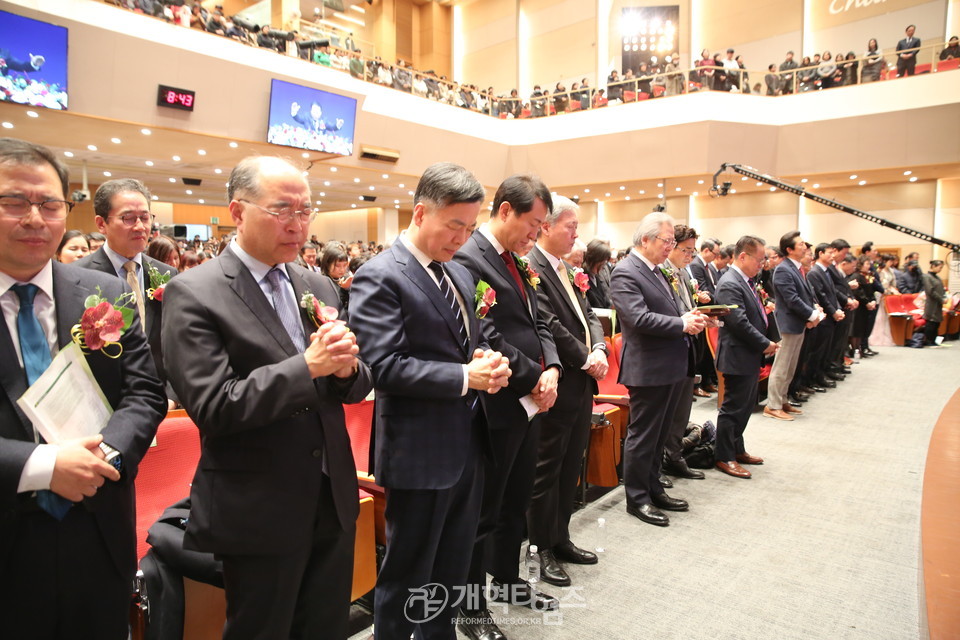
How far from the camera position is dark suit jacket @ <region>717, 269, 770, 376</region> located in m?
4.14

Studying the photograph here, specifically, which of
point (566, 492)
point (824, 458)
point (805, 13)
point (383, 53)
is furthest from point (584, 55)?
point (566, 492)

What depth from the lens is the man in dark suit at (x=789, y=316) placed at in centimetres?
550

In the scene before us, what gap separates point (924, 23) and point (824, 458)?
1682cm

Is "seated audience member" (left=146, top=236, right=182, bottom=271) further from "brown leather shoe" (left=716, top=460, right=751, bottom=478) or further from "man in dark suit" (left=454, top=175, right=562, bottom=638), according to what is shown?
"brown leather shoe" (left=716, top=460, right=751, bottom=478)

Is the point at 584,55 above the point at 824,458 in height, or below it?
above

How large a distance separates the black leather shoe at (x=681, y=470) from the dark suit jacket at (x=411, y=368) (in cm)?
284

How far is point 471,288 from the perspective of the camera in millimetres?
2008

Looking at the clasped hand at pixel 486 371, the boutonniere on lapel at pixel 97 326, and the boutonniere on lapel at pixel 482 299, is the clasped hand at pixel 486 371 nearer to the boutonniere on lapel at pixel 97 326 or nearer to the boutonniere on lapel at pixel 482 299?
the boutonniere on lapel at pixel 482 299

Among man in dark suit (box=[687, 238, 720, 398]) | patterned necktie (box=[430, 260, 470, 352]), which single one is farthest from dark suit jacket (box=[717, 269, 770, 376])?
patterned necktie (box=[430, 260, 470, 352])

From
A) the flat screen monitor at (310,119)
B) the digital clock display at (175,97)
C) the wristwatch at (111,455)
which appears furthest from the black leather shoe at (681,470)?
the flat screen monitor at (310,119)

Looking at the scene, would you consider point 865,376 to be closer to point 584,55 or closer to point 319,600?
point 319,600

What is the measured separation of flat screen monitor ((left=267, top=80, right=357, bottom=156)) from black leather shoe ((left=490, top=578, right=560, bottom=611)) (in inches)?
456

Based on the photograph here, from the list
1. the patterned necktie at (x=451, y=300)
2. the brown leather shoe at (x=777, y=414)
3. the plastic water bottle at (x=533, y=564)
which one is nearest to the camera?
the patterned necktie at (x=451, y=300)

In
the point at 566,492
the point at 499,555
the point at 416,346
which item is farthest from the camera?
the point at 566,492
